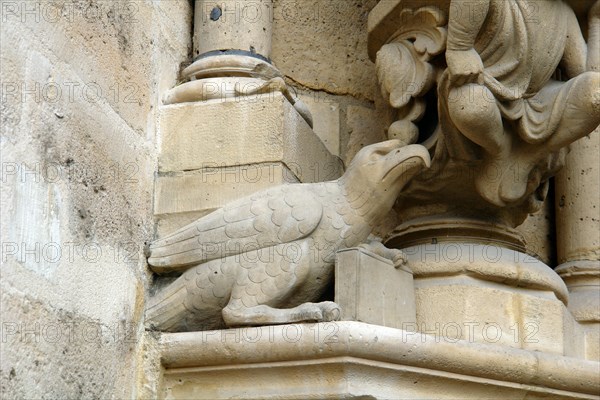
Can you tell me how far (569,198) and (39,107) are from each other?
1366mm

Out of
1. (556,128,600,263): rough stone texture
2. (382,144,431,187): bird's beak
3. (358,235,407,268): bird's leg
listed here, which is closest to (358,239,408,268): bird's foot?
(358,235,407,268): bird's leg

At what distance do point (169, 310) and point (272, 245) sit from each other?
0.24 meters

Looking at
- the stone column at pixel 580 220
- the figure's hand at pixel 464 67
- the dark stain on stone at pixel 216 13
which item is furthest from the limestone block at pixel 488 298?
the dark stain on stone at pixel 216 13

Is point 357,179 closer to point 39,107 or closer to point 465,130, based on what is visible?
point 465,130

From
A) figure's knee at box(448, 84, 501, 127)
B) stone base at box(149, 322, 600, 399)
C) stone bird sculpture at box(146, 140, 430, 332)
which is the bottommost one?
stone base at box(149, 322, 600, 399)

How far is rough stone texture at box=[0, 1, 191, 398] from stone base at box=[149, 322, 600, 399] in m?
0.13

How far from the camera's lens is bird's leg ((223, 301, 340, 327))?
2.03m

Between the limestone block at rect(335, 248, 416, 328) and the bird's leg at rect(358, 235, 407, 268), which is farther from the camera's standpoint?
the bird's leg at rect(358, 235, 407, 268)

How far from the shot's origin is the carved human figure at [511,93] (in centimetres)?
225

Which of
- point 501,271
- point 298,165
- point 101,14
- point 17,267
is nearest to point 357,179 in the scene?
point 298,165

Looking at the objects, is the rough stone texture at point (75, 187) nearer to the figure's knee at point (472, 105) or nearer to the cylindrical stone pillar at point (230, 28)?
the cylindrical stone pillar at point (230, 28)

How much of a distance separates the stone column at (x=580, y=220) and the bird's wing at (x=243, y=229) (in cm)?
76

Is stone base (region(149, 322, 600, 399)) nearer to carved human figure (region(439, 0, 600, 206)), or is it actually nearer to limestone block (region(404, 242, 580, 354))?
limestone block (region(404, 242, 580, 354))

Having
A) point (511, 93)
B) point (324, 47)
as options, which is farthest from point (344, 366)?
point (324, 47)
